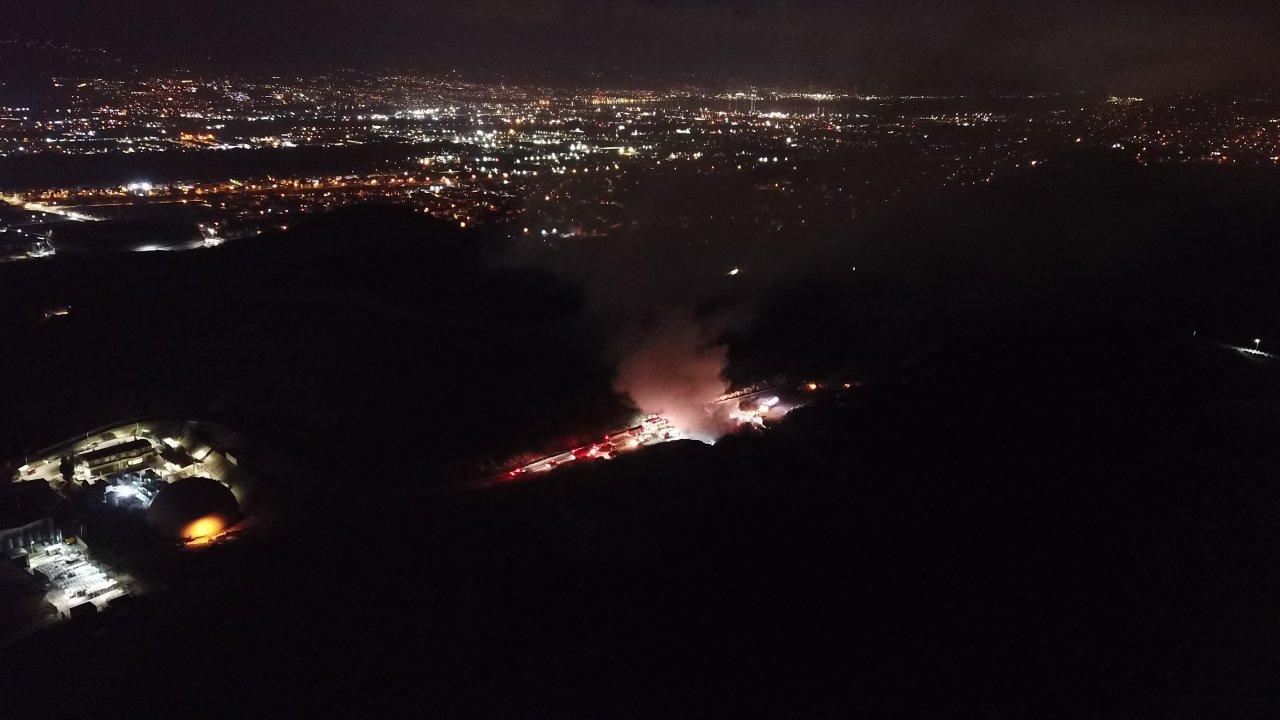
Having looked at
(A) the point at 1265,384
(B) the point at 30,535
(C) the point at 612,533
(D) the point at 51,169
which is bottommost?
(A) the point at 1265,384

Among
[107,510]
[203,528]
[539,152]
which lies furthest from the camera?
[539,152]

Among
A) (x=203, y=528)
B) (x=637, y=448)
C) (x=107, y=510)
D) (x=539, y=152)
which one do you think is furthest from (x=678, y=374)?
(x=539, y=152)

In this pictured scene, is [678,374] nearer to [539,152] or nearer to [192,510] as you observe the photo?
[192,510]

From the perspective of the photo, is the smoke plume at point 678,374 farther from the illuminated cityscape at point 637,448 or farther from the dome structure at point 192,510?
the dome structure at point 192,510

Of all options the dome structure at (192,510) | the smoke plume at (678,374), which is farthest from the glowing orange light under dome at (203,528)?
the smoke plume at (678,374)

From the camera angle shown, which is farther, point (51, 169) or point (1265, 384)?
point (51, 169)

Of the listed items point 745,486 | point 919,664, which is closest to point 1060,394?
point 745,486

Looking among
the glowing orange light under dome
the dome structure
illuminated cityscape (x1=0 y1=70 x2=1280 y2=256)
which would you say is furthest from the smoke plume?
illuminated cityscape (x1=0 y1=70 x2=1280 y2=256)

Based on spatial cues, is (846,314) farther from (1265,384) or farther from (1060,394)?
(1265,384)
